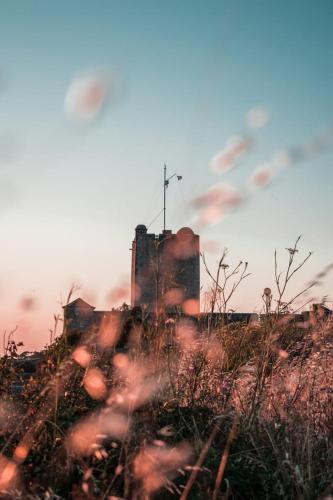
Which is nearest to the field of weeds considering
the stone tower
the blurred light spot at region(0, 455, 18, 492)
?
the blurred light spot at region(0, 455, 18, 492)

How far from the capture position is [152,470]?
1.90 m

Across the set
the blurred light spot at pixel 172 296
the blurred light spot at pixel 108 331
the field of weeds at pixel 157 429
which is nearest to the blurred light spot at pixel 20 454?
the field of weeds at pixel 157 429

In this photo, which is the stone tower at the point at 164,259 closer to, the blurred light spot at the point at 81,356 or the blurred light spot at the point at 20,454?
the blurred light spot at the point at 81,356

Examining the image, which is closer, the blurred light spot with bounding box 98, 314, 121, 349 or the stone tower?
the blurred light spot with bounding box 98, 314, 121, 349

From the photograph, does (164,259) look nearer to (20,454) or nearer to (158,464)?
(20,454)

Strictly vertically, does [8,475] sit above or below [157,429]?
below

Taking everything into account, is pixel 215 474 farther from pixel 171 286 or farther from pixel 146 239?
pixel 146 239

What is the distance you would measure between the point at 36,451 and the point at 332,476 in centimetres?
135

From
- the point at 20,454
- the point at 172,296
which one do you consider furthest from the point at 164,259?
the point at 20,454

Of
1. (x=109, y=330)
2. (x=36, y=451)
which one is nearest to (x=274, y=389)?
(x=109, y=330)

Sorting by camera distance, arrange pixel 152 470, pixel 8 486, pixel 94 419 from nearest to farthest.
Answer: pixel 152 470 < pixel 8 486 < pixel 94 419

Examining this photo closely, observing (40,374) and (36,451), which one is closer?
(36,451)

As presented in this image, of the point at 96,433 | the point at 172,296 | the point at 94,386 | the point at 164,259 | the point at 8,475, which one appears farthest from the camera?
the point at 164,259

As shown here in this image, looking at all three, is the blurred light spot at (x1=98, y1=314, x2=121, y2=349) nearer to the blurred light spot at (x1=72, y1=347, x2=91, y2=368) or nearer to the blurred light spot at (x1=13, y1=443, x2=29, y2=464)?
the blurred light spot at (x1=72, y1=347, x2=91, y2=368)
